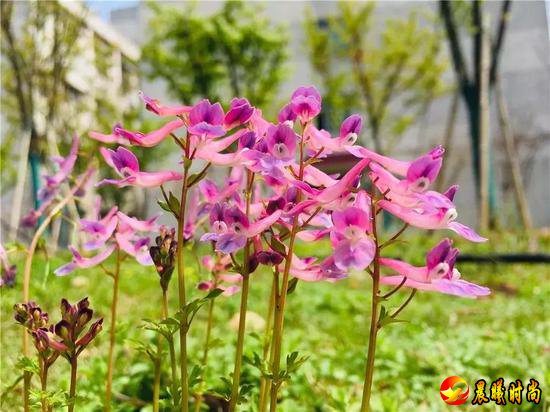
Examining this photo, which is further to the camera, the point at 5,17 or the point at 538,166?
the point at 538,166

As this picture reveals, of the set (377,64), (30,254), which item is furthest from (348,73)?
(30,254)

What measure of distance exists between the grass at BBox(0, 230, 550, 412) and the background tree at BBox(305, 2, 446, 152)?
431 inches

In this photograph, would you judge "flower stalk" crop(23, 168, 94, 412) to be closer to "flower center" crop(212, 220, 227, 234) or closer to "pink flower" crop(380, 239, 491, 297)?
"flower center" crop(212, 220, 227, 234)

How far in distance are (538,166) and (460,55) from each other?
839 cm

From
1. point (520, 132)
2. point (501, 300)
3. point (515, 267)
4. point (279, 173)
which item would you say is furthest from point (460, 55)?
point (279, 173)

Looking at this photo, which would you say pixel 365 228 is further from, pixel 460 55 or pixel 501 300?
pixel 460 55

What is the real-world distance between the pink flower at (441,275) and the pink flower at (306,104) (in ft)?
0.80

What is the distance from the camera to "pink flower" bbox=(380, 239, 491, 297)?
2.75ft

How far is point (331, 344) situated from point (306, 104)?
231cm

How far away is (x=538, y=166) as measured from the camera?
661 inches

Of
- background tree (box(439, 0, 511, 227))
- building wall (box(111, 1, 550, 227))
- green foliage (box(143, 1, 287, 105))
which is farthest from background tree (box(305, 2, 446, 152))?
background tree (box(439, 0, 511, 227))

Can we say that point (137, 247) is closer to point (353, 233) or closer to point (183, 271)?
point (183, 271)

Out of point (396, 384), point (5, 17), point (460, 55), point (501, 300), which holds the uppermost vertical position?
point (460, 55)

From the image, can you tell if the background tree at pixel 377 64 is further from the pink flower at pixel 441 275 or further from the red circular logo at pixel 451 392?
the pink flower at pixel 441 275
